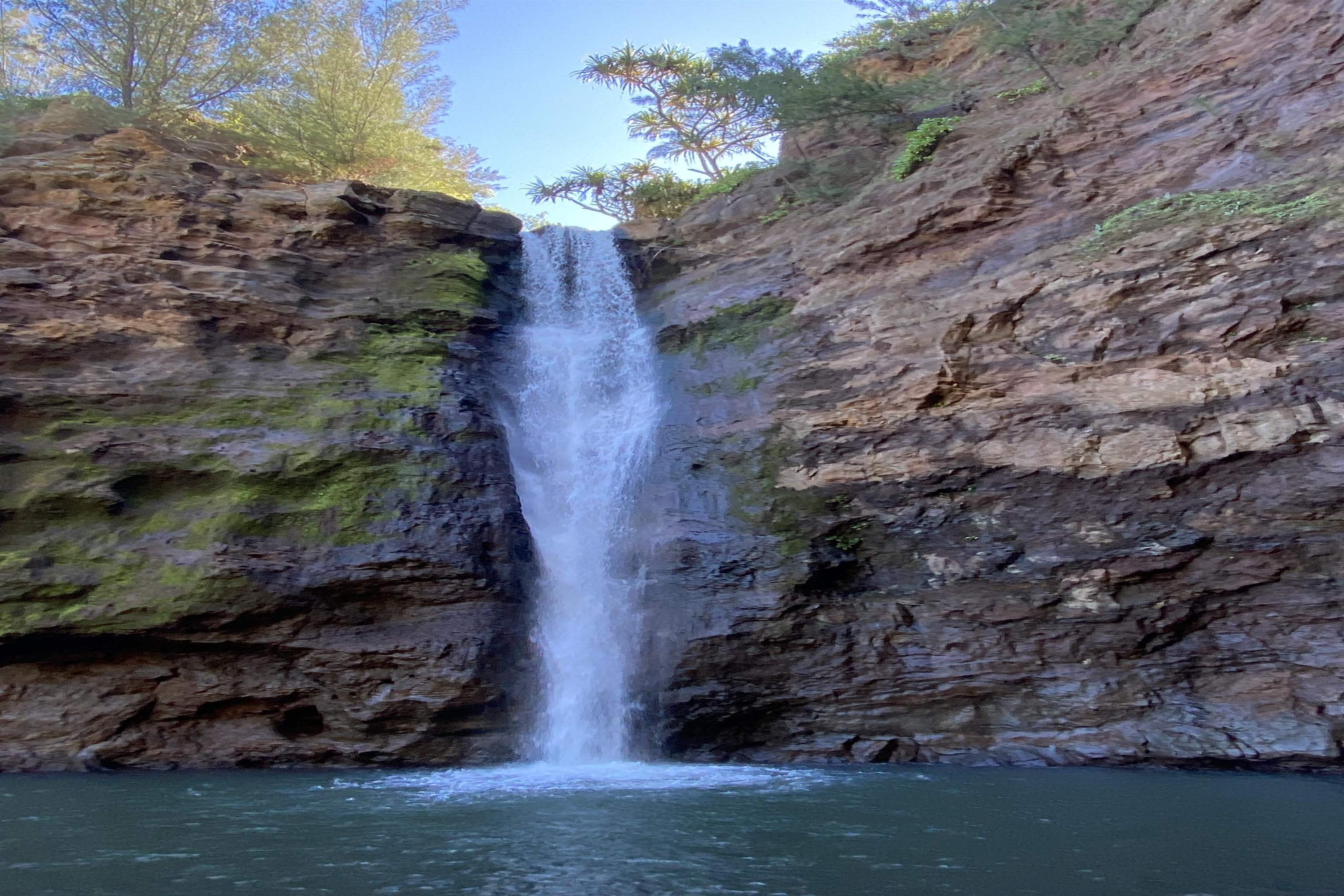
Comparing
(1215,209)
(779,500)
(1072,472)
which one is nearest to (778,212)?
(779,500)

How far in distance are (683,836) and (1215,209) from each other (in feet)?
33.3

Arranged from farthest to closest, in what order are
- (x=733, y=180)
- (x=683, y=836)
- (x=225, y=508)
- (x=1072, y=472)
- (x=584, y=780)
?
(x=733, y=180) < (x=225, y=508) < (x=1072, y=472) < (x=584, y=780) < (x=683, y=836)

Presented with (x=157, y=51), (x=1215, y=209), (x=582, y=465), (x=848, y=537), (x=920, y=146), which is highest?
(x=157, y=51)

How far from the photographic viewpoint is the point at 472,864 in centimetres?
514

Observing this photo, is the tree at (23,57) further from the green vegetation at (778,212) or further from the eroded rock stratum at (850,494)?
the green vegetation at (778,212)

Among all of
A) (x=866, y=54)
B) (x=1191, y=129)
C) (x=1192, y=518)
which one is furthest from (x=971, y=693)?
(x=866, y=54)

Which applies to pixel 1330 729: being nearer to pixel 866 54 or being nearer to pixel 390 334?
pixel 390 334

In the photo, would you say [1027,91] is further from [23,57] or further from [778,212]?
[23,57]

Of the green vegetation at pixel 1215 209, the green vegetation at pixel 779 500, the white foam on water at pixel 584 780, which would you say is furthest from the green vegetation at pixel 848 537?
the green vegetation at pixel 1215 209

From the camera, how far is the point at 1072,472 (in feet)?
34.6

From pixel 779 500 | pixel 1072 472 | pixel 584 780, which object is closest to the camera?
pixel 584 780

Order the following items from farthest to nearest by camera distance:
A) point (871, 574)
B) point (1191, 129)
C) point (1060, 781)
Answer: point (1191, 129) → point (871, 574) → point (1060, 781)

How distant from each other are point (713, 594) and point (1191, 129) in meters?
9.67

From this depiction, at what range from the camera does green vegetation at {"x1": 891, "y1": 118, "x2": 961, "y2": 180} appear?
16.1 meters
